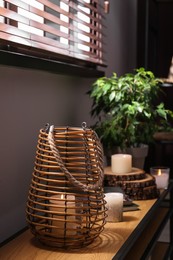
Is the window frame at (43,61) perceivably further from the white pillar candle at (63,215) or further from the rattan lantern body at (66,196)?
the white pillar candle at (63,215)

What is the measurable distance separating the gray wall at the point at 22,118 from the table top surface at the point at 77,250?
0.49ft

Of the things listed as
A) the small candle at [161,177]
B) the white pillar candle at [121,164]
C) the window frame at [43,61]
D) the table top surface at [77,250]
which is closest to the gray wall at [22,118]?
the window frame at [43,61]

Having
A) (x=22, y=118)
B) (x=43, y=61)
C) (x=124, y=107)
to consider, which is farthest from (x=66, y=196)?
(x=124, y=107)

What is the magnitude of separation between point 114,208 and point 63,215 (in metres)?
0.28

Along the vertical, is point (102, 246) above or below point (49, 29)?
below

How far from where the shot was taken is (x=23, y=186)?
1477 mm

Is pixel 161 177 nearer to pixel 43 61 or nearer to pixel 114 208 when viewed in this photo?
pixel 114 208

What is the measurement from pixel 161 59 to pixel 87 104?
3.89ft

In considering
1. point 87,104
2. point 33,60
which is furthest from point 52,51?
point 87,104

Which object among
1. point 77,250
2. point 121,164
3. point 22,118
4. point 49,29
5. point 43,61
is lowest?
point 77,250

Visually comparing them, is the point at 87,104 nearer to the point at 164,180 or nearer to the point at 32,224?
the point at 164,180

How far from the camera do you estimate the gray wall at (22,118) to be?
1340 mm

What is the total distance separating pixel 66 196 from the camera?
1.14m

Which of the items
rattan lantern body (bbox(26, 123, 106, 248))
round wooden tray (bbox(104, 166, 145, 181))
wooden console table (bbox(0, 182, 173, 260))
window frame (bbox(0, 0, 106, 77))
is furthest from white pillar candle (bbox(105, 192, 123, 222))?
window frame (bbox(0, 0, 106, 77))
